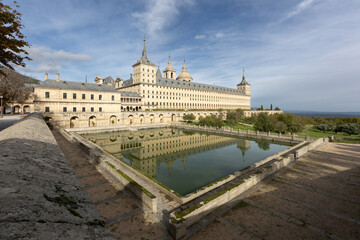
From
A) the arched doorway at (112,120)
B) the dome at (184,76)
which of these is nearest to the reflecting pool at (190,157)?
the arched doorway at (112,120)

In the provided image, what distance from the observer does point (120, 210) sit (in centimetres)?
838

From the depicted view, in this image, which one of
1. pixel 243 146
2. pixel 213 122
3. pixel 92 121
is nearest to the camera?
pixel 243 146

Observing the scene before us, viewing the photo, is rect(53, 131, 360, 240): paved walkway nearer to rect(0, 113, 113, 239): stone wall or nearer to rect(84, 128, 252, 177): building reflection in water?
rect(0, 113, 113, 239): stone wall

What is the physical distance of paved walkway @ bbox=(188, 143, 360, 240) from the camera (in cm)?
742

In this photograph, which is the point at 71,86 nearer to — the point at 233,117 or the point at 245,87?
the point at 233,117

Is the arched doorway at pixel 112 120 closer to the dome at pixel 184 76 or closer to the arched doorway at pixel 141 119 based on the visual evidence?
the arched doorway at pixel 141 119

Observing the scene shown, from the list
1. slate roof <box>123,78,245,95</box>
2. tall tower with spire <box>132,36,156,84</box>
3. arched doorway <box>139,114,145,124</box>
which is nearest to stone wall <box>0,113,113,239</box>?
arched doorway <box>139,114,145,124</box>

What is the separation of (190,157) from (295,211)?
15.2 m

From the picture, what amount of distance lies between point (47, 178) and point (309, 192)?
14.1 metres

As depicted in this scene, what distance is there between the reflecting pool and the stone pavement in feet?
17.2

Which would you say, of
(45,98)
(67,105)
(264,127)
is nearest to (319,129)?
(264,127)

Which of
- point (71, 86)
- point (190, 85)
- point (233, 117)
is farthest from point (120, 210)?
point (190, 85)

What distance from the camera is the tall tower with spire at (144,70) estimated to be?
199 ft

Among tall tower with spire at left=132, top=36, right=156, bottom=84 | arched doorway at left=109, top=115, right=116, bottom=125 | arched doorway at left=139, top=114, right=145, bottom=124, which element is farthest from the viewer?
tall tower with spire at left=132, top=36, right=156, bottom=84
